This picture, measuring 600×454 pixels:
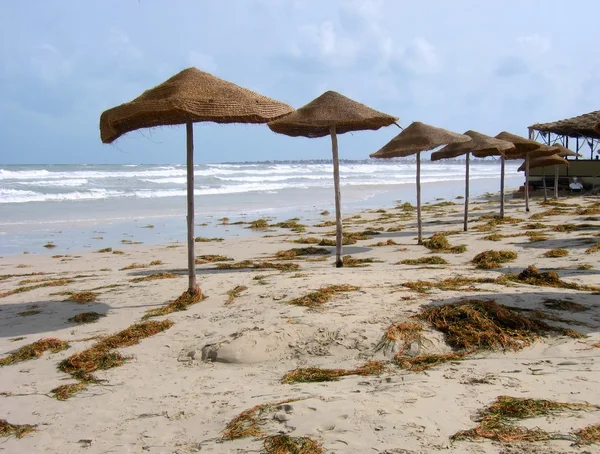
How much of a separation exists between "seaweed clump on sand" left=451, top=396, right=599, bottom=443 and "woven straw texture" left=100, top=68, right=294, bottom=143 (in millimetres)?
3783

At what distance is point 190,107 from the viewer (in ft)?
17.1

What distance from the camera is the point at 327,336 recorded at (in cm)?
450

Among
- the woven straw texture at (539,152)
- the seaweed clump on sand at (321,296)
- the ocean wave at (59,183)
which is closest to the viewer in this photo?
the seaweed clump on sand at (321,296)

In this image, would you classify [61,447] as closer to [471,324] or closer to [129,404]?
[129,404]

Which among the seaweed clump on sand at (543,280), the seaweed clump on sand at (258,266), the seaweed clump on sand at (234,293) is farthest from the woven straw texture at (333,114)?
the seaweed clump on sand at (543,280)

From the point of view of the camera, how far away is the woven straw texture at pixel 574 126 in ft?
78.6

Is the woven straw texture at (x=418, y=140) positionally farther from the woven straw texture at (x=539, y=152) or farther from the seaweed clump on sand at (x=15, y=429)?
the seaweed clump on sand at (x=15, y=429)

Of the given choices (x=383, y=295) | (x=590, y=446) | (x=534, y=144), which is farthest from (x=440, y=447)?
(x=534, y=144)

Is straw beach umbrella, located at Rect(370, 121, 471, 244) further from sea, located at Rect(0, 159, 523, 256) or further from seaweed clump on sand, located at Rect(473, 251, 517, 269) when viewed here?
sea, located at Rect(0, 159, 523, 256)

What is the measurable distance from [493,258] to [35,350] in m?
6.54

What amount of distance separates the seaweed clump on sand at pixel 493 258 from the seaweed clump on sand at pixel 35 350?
18.7 feet

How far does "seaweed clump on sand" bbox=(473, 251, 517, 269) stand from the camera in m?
7.85

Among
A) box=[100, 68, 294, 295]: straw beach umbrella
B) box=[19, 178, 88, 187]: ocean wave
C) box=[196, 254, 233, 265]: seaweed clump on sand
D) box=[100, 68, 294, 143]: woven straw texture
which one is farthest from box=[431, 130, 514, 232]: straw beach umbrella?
box=[19, 178, 88, 187]: ocean wave

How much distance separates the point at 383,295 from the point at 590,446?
126 inches
